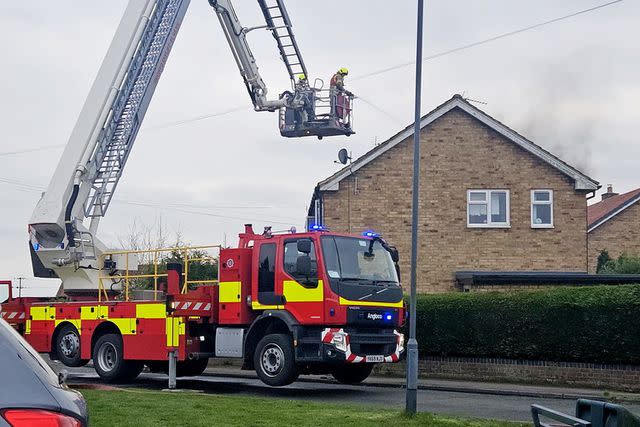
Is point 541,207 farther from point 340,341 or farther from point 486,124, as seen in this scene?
point 340,341

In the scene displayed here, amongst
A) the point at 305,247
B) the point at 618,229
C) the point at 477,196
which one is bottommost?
the point at 305,247

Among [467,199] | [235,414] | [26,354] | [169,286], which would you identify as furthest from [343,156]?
[26,354]

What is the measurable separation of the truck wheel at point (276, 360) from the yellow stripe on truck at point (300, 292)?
678mm

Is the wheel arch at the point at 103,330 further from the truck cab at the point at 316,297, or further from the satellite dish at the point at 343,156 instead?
the satellite dish at the point at 343,156

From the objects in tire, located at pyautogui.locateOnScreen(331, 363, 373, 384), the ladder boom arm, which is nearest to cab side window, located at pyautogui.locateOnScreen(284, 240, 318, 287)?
tire, located at pyautogui.locateOnScreen(331, 363, 373, 384)

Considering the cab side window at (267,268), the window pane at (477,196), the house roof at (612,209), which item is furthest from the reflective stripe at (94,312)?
the house roof at (612,209)

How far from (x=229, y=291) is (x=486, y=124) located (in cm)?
1488

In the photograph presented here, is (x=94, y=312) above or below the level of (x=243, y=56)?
below

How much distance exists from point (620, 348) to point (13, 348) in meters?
16.2

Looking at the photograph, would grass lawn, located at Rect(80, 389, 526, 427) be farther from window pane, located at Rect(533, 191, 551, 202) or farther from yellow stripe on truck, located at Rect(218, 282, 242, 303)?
window pane, located at Rect(533, 191, 551, 202)

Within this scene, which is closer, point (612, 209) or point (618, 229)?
point (618, 229)

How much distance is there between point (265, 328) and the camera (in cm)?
1736

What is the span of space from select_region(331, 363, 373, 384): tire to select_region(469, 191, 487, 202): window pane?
12505 mm

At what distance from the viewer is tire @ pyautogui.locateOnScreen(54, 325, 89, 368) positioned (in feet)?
64.4
